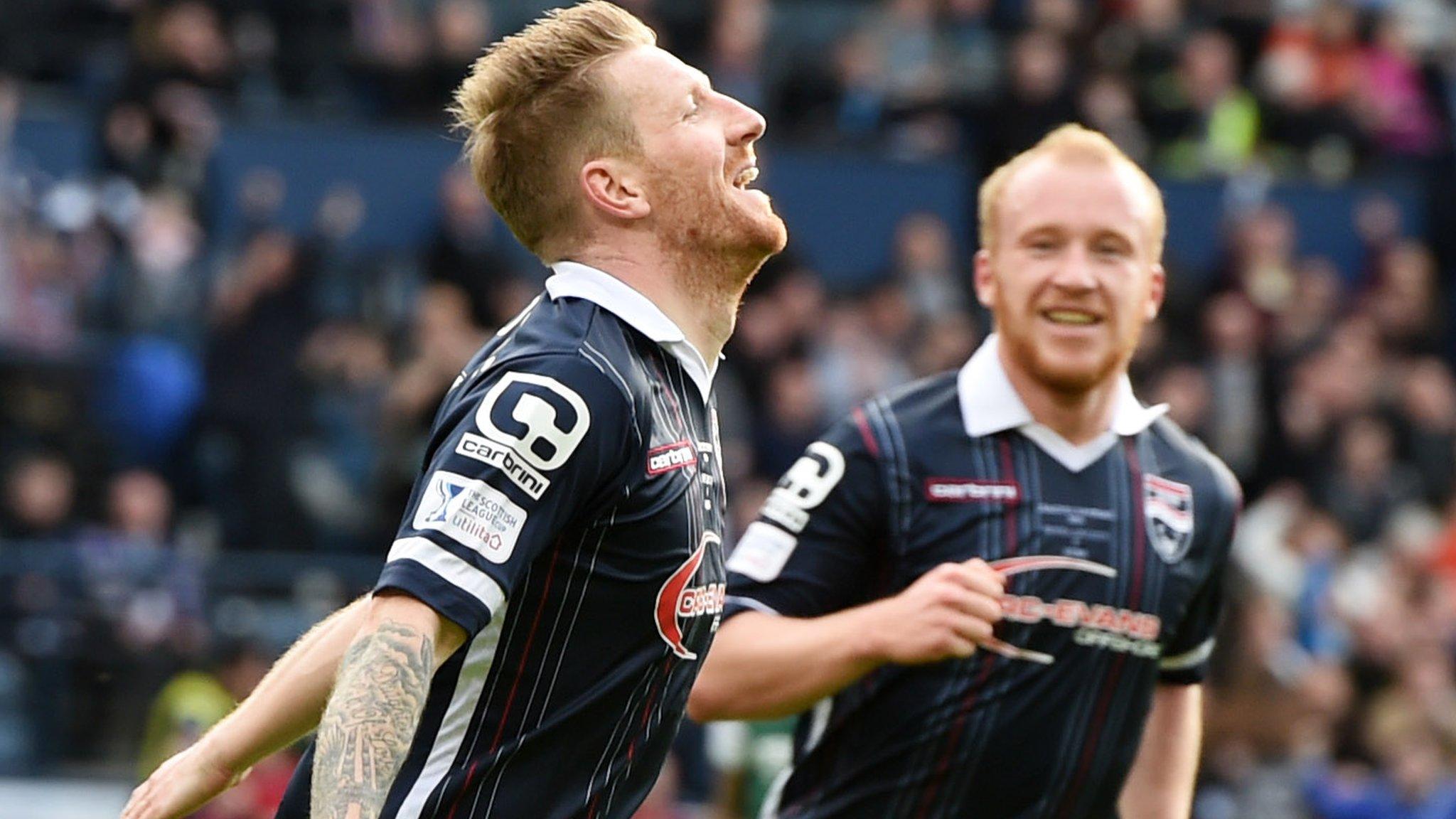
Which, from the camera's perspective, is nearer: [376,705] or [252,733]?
[376,705]

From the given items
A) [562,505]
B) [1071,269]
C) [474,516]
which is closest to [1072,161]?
[1071,269]

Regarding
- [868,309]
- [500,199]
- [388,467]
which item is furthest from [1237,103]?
[500,199]

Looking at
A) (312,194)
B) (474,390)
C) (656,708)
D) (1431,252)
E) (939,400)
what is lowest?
(656,708)

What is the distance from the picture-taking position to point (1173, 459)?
Answer: 197 inches

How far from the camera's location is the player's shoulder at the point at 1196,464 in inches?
196

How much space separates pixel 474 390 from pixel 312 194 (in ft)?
34.9

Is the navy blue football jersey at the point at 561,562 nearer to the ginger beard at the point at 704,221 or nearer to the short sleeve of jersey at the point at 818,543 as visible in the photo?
the ginger beard at the point at 704,221

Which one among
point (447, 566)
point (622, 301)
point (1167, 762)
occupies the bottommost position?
point (1167, 762)

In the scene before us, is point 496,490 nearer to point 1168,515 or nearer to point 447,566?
point 447,566

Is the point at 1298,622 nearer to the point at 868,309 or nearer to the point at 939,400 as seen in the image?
the point at 868,309

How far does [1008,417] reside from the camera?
4840 millimetres

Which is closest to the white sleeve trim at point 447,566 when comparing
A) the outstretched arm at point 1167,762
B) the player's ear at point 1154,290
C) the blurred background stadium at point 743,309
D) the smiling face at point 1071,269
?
the smiling face at point 1071,269

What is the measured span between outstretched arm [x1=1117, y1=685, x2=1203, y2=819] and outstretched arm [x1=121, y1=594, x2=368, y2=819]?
81.2 inches

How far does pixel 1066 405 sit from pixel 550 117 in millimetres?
1575
